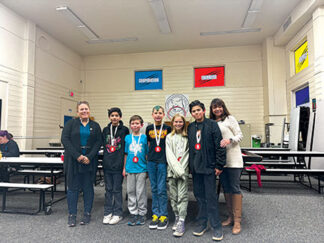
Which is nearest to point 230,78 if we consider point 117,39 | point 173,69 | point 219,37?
point 219,37

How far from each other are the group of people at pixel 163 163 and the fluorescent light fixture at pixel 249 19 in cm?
448

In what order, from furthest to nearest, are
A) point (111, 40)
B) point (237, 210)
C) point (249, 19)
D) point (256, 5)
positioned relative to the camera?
point (111, 40), point (249, 19), point (256, 5), point (237, 210)

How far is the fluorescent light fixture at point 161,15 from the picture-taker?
196 inches

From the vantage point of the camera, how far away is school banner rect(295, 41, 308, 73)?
5.77m

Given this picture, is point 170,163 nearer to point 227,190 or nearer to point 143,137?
point 143,137

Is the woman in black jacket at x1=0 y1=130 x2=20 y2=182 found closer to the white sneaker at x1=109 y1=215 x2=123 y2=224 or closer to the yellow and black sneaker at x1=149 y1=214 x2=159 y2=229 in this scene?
the white sneaker at x1=109 y1=215 x2=123 y2=224

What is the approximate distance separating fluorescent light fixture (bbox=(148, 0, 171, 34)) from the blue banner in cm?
188

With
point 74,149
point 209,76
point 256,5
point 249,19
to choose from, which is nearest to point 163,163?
point 74,149

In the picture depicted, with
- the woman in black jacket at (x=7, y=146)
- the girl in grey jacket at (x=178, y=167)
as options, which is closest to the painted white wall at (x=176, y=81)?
the woman in black jacket at (x=7, y=146)

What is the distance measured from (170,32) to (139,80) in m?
2.29

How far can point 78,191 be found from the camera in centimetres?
235

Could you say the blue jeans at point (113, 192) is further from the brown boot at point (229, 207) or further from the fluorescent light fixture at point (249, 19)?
the fluorescent light fixture at point (249, 19)

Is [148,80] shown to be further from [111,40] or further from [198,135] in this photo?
[198,135]

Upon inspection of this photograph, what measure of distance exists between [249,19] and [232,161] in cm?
512
